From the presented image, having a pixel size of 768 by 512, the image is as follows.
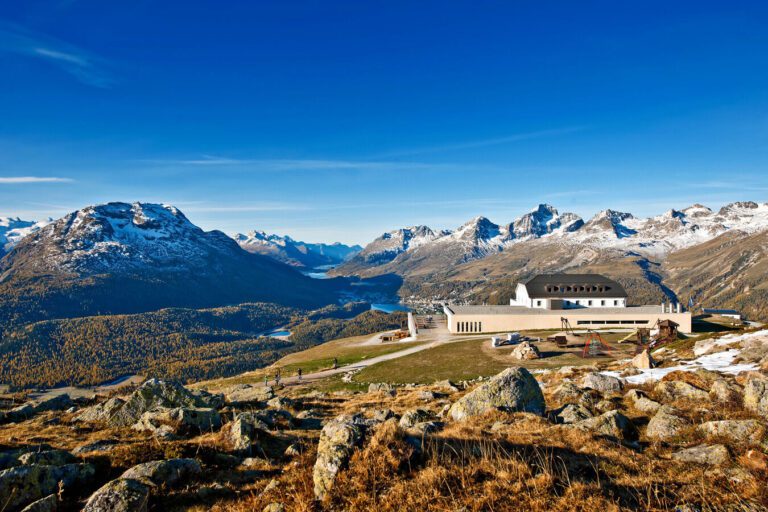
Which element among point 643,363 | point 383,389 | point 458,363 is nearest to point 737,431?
point 643,363

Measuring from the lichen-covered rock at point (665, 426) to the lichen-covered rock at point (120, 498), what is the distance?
18515 millimetres

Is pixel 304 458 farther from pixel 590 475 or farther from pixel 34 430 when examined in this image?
pixel 34 430

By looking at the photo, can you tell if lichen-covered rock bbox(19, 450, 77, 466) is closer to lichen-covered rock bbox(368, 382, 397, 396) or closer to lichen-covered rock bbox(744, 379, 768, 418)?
lichen-covered rock bbox(744, 379, 768, 418)

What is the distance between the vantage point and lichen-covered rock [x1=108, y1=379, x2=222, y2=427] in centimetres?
2233

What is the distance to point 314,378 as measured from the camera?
208 ft

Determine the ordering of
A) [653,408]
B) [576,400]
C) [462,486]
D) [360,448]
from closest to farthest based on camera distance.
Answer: [462,486], [360,448], [653,408], [576,400]

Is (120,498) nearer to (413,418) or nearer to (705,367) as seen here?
(413,418)

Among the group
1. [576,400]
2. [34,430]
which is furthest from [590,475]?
[34,430]

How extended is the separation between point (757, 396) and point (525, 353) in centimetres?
4202

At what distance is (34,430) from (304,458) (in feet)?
61.1

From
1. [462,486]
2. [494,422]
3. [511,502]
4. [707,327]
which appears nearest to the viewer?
[511,502]

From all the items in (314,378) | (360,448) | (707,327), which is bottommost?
(314,378)

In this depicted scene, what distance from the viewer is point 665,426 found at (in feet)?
55.4

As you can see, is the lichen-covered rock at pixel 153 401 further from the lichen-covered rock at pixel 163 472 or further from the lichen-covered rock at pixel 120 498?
the lichen-covered rock at pixel 120 498
